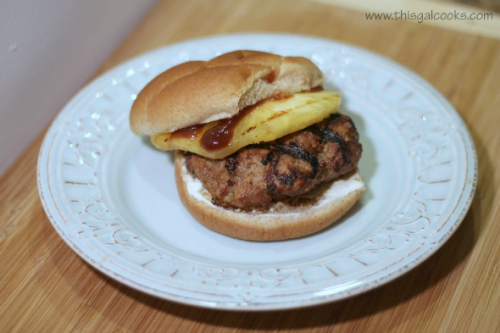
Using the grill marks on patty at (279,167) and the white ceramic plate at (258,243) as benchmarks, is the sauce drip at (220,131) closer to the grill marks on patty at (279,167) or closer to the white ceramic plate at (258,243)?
the grill marks on patty at (279,167)

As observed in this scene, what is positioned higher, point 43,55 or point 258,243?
point 43,55

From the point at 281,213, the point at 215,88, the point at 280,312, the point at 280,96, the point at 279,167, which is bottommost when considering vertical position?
the point at 280,312

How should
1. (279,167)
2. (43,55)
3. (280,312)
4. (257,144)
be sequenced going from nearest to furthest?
(280,312) → (279,167) → (257,144) → (43,55)

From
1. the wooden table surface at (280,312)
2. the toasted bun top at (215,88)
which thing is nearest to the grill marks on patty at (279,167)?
the toasted bun top at (215,88)

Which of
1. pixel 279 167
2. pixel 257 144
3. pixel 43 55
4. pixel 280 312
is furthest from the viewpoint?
pixel 43 55

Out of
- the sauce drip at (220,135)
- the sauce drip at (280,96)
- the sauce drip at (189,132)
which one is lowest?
the sauce drip at (280,96)

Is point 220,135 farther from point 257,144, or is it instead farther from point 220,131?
point 257,144

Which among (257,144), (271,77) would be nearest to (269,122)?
(257,144)

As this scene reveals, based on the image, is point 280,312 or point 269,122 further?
point 269,122
